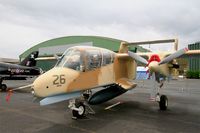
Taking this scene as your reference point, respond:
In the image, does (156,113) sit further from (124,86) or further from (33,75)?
(33,75)

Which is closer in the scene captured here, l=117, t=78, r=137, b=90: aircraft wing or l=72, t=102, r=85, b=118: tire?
l=72, t=102, r=85, b=118: tire

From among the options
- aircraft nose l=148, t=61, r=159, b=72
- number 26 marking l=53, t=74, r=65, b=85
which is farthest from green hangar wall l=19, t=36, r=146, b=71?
number 26 marking l=53, t=74, r=65, b=85

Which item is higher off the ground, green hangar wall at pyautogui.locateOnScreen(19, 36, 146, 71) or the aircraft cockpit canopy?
green hangar wall at pyautogui.locateOnScreen(19, 36, 146, 71)

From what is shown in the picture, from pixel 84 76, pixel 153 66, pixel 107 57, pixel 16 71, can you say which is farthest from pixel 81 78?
pixel 16 71

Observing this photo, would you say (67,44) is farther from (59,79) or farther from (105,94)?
(59,79)

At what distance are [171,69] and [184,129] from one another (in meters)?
4.89

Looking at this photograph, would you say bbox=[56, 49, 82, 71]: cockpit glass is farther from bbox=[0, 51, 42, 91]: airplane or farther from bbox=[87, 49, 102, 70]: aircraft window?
bbox=[0, 51, 42, 91]: airplane

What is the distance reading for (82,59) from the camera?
32.0 feet

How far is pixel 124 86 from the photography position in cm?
1233

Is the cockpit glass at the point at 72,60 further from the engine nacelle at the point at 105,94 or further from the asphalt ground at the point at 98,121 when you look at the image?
the engine nacelle at the point at 105,94

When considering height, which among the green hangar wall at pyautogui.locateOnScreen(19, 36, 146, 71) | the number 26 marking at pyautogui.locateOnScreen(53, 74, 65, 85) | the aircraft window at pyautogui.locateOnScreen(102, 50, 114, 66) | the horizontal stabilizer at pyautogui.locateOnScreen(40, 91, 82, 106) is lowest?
the horizontal stabilizer at pyautogui.locateOnScreen(40, 91, 82, 106)

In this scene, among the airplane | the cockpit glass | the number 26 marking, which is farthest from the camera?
the airplane

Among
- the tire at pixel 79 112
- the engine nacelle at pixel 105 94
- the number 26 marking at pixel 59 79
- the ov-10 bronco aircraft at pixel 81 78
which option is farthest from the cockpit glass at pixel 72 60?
the engine nacelle at pixel 105 94

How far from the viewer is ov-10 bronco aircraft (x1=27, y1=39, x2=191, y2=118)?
27.6 feet
